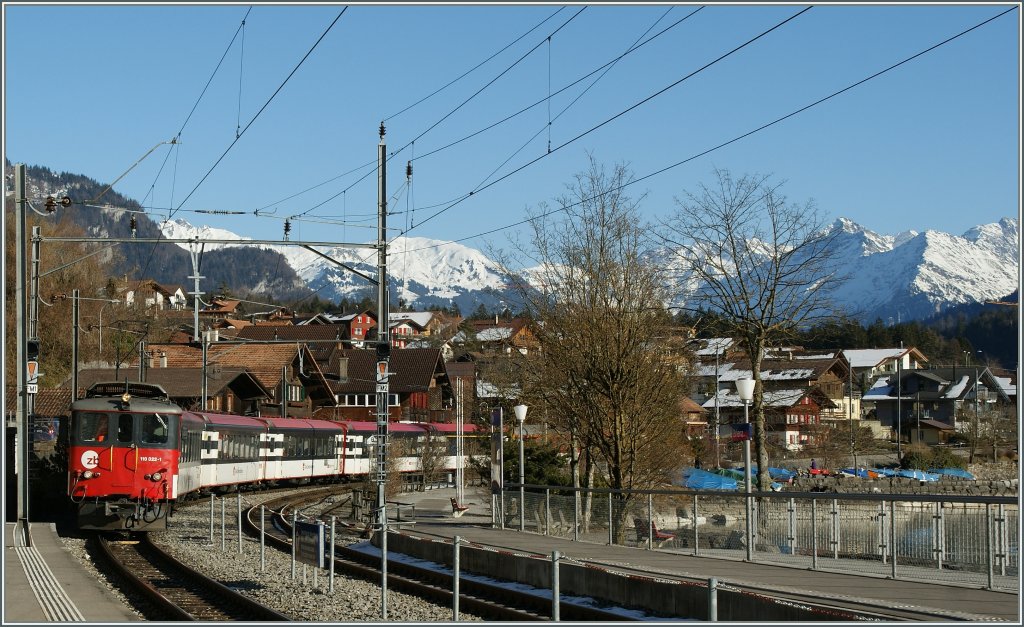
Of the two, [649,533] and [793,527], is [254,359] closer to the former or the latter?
[649,533]

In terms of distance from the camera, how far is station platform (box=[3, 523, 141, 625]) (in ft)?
50.8

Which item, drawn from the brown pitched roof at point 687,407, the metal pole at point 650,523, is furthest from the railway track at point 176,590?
the brown pitched roof at point 687,407

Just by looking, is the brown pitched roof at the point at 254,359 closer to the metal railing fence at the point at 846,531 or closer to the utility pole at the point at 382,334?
the utility pole at the point at 382,334

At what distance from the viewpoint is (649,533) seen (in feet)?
72.3

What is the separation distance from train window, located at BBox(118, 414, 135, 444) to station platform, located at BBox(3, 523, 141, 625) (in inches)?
151

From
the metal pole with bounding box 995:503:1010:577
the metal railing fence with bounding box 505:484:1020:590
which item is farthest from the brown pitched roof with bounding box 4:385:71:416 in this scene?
the metal pole with bounding box 995:503:1010:577

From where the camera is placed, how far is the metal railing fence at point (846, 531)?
1493 cm

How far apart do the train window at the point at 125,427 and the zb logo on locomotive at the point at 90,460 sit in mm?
626

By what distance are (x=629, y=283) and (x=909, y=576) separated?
1599 centimetres

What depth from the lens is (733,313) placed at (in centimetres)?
3170

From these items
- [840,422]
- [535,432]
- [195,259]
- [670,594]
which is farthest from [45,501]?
[840,422]

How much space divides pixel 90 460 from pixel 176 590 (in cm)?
926

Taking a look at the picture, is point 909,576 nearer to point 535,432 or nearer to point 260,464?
point 535,432

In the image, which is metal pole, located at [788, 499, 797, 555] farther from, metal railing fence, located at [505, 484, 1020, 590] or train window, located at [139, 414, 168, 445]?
train window, located at [139, 414, 168, 445]
